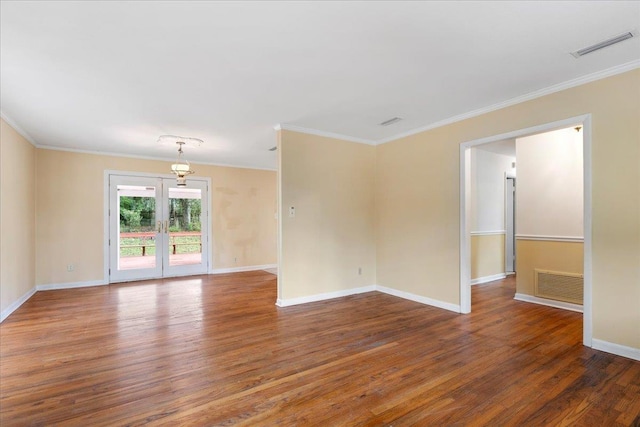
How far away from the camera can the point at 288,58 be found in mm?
2602

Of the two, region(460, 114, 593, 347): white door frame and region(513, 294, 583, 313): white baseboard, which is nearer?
region(460, 114, 593, 347): white door frame

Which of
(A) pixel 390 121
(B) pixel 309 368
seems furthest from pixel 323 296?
(A) pixel 390 121

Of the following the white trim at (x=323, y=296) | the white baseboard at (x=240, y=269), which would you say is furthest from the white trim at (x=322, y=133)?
the white baseboard at (x=240, y=269)

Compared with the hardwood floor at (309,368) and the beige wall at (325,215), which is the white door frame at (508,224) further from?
the beige wall at (325,215)

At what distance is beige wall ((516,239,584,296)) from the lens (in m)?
4.28

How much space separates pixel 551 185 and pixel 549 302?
175 cm

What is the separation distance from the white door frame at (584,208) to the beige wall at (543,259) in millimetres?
1344

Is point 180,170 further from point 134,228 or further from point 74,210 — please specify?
point 74,210

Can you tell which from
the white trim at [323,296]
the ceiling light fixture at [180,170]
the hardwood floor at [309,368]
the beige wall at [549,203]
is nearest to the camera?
the hardwood floor at [309,368]

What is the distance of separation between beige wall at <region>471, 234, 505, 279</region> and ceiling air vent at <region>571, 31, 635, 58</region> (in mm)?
3857

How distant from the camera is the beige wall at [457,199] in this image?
274 centimetres

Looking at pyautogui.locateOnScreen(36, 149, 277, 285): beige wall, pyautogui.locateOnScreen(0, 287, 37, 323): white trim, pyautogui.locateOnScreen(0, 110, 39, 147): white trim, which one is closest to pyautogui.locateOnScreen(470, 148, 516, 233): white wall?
pyautogui.locateOnScreen(36, 149, 277, 285): beige wall

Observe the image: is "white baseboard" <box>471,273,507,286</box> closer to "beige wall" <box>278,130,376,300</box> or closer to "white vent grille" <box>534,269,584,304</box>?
"white vent grille" <box>534,269,584,304</box>

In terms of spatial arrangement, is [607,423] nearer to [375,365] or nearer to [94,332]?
[375,365]
